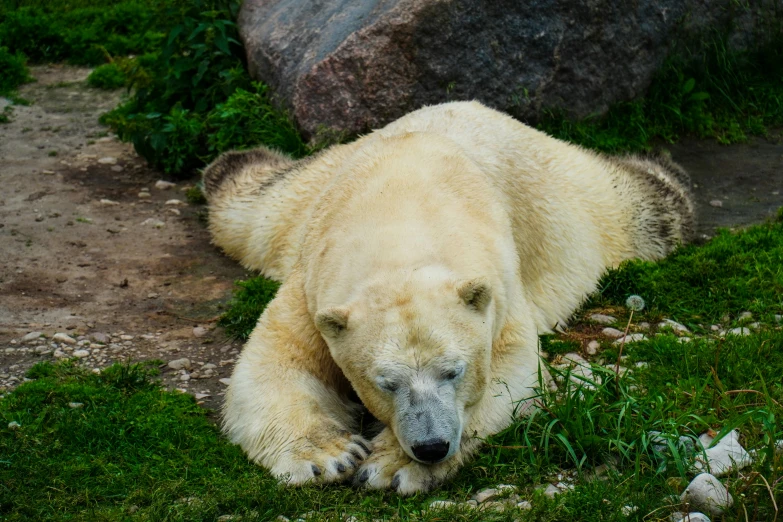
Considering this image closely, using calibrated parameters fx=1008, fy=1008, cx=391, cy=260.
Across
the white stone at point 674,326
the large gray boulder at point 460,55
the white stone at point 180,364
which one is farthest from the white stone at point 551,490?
the large gray boulder at point 460,55

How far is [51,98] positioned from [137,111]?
1.67 m

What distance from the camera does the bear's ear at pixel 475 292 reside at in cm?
436

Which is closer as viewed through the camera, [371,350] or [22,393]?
[371,350]

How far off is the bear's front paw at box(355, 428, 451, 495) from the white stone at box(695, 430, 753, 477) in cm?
111

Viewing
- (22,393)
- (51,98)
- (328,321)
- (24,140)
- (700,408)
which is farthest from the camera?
(51,98)

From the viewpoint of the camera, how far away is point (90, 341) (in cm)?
608

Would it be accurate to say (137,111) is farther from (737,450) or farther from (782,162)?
(737,450)

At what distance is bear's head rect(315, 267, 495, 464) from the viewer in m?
4.25

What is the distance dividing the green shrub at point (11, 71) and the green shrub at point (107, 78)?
2.29ft

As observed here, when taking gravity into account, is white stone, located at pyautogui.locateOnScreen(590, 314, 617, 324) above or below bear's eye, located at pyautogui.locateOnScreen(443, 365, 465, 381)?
below

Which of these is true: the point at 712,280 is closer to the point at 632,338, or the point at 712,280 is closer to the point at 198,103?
the point at 632,338

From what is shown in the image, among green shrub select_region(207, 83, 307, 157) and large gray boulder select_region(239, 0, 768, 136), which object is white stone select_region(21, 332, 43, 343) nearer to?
green shrub select_region(207, 83, 307, 157)

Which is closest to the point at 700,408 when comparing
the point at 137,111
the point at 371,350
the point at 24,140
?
the point at 371,350

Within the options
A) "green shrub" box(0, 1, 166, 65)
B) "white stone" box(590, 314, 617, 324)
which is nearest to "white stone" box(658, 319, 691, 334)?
"white stone" box(590, 314, 617, 324)
